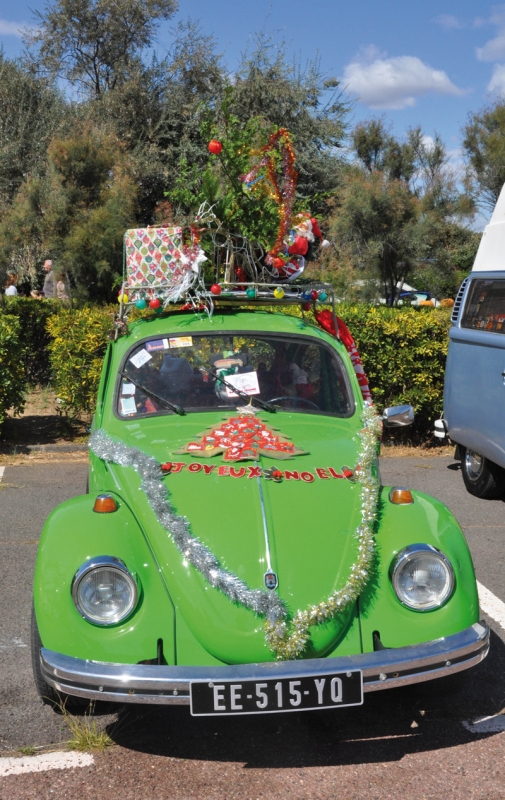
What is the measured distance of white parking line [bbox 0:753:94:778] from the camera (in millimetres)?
3295

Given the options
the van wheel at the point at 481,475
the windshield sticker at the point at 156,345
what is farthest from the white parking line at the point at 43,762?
the van wheel at the point at 481,475

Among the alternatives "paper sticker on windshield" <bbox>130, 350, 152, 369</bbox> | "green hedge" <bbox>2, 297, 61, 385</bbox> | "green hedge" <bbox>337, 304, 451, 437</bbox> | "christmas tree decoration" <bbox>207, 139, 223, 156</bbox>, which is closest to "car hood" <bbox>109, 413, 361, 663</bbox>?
"paper sticker on windshield" <bbox>130, 350, 152, 369</bbox>

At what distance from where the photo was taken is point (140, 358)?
15.6 feet

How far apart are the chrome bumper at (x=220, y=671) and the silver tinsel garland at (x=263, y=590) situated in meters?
0.12

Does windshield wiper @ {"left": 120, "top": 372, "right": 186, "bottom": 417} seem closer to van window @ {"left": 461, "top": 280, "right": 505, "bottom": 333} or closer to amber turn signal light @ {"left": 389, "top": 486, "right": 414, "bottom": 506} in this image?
amber turn signal light @ {"left": 389, "top": 486, "right": 414, "bottom": 506}

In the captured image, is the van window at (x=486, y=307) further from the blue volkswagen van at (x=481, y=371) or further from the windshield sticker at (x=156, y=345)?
the windshield sticker at (x=156, y=345)

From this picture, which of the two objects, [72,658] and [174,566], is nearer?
[72,658]

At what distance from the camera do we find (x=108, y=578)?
3.32 meters

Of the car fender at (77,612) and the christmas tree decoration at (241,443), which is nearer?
the car fender at (77,612)

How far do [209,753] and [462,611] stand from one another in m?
1.26

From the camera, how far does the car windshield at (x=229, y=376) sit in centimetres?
460

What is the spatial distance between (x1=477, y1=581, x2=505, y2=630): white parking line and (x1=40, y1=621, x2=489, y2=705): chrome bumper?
1.72 m

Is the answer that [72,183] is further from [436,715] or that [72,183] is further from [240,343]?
[436,715]

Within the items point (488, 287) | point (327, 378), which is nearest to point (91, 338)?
point (488, 287)
